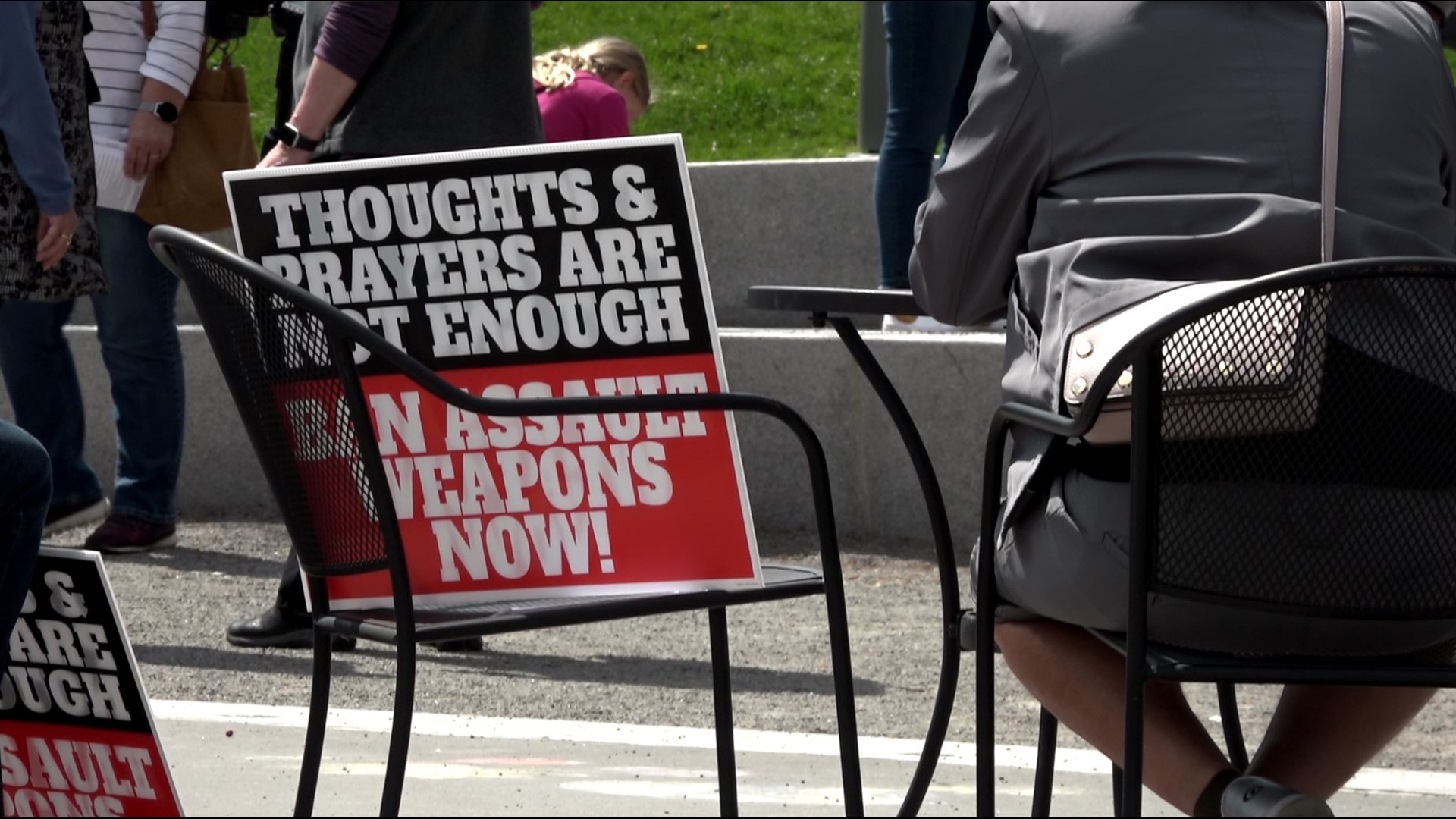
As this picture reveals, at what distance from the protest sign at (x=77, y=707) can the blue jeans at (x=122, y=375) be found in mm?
3089

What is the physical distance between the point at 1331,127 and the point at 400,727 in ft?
4.21

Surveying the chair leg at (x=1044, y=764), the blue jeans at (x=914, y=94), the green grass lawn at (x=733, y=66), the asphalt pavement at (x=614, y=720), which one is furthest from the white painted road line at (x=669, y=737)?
the green grass lawn at (x=733, y=66)

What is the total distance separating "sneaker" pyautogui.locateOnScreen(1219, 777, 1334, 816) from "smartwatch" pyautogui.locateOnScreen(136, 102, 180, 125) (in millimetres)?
3825

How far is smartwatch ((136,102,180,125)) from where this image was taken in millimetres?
5324

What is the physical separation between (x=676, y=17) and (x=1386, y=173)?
502 inches

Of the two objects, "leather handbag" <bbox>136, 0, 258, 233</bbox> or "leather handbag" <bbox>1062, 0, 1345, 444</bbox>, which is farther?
"leather handbag" <bbox>136, 0, 258, 233</bbox>

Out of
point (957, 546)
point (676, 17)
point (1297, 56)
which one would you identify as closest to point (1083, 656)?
point (1297, 56)

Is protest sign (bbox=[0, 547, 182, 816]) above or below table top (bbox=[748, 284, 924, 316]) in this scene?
below

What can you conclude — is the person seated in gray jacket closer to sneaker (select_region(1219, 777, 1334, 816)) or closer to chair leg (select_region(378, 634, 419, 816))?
sneaker (select_region(1219, 777, 1334, 816))

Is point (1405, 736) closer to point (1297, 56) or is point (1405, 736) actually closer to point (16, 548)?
point (1297, 56)

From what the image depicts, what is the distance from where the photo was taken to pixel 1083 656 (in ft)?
8.21

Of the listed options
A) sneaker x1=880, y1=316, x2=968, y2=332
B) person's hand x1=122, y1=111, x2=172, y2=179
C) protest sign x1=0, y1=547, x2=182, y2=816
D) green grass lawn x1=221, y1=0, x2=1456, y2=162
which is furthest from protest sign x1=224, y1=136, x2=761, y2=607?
green grass lawn x1=221, y1=0, x2=1456, y2=162

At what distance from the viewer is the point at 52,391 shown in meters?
5.91

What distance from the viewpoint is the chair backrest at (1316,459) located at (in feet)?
6.91
